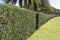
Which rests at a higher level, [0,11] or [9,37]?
[0,11]

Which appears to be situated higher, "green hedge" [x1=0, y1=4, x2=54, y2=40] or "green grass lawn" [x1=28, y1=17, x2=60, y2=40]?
"green hedge" [x1=0, y1=4, x2=54, y2=40]

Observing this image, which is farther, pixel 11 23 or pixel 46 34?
pixel 46 34

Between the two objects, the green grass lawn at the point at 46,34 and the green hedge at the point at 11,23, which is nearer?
the green hedge at the point at 11,23

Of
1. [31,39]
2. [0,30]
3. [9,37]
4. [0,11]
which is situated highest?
[0,11]

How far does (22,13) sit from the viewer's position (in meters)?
10.9

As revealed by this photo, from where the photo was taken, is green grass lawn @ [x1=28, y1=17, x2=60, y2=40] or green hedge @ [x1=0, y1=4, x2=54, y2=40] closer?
green hedge @ [x1=0, y1=4, x2=54, y2=40]

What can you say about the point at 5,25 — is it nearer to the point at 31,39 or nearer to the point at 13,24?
the point at 13,24

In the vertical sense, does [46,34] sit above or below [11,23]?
below

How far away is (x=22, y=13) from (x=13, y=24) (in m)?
2.00

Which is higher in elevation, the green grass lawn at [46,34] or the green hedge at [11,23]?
the green hedge at [11,23]

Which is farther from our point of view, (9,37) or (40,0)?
(40,0)

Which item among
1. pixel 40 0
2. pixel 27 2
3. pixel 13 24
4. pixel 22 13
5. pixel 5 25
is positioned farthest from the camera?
pixel 40 0

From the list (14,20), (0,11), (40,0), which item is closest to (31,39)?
(14,20)

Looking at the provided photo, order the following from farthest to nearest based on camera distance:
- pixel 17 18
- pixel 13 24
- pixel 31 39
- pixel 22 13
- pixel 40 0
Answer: pixel 40 0 → pixel 31 39 → pixel 22 13 → pixel 17 18 → pixel 13 24
